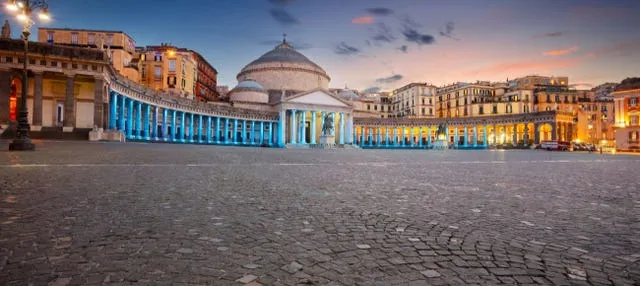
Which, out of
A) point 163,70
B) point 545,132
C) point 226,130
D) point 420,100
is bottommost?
point 545,132

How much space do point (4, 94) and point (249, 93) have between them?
49602 mm

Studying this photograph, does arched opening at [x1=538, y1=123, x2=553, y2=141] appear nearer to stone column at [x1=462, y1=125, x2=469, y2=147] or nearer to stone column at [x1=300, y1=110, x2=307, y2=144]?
stone column at [x1=462, y1=125, x2=469, y2=147]

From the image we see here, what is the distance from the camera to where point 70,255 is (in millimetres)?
2326

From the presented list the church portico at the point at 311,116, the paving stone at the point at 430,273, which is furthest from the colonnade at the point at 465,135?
the paving stone at the point at 430,273

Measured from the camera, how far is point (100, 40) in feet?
173

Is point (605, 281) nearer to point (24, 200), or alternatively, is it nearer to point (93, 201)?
point (93, 201)

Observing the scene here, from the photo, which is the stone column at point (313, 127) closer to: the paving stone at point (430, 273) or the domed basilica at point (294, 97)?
the domed basilica at point (294, 97)

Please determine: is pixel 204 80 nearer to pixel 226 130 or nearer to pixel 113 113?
pixel 226 130

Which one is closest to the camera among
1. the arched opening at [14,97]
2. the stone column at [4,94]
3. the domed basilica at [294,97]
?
the stone column at [4,94]

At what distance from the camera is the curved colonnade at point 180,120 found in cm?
3869

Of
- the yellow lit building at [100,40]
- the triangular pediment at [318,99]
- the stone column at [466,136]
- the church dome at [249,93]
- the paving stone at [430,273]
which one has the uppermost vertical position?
the yellow lit building at [100,40]

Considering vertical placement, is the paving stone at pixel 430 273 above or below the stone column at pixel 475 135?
below

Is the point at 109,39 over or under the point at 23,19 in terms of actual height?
over

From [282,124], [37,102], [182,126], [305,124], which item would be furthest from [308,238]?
[305,124]
